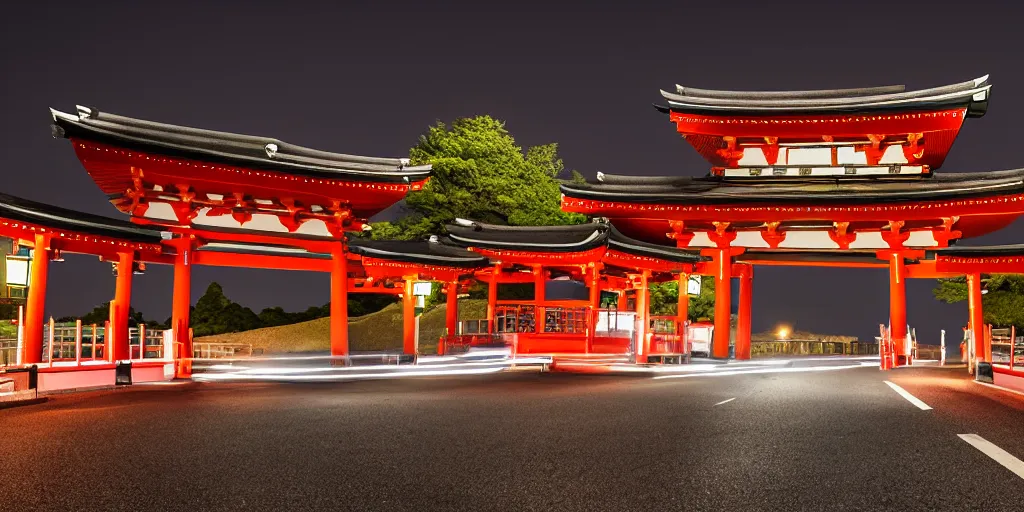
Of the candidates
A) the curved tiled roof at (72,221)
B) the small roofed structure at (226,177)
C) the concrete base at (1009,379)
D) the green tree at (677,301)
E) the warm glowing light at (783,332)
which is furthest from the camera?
the warm glowing light at (783,332)

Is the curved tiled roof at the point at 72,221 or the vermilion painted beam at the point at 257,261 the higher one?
the curved tiled roof at the point at 72,221

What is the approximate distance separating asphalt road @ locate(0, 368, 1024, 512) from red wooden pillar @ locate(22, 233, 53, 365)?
633 cm

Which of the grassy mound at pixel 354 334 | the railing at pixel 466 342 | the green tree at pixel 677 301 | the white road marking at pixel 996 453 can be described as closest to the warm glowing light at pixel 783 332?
the green tree at pixel 677 301

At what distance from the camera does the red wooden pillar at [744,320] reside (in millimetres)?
26922

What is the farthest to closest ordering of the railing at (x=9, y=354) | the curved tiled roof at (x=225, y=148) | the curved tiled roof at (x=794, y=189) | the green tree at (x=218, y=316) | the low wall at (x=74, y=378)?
1. the green tree at (x=218, y=316)
2. the curved tiled roof at (x=794, y=189)
3. the curved tiled roof at (x=225, y=148)
4. the railing at (x=9, y=354)
5. the low wall at (x=74, y=378)

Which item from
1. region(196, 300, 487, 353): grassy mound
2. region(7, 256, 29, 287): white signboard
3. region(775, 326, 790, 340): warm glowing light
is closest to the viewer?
region(7, 256, 29, 287): white signboard

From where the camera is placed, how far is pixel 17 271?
1945 centimetres

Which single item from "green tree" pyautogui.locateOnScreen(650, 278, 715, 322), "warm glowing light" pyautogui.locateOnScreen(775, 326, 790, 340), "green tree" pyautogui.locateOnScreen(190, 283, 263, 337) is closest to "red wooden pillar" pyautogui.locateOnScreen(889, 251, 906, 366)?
"green tree" pyautogui.locateOnScreen(650, 278, 715, 322)

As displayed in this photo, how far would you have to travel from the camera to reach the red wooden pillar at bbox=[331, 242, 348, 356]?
960 inches

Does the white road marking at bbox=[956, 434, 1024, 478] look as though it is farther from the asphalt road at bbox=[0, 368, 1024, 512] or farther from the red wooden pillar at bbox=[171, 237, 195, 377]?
the red wooden pillar at bbox=[171, 237, 195, 377]

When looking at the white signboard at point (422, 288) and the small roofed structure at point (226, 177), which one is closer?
the small roofed structure at point (226, 177)

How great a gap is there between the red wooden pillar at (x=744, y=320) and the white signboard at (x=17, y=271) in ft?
66.6

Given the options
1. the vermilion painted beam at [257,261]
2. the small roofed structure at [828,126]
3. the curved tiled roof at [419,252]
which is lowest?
the vermilion painted beam at [257,261]

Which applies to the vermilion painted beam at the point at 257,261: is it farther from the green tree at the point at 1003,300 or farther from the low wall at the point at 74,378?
the green tree at the point at 1003,300
